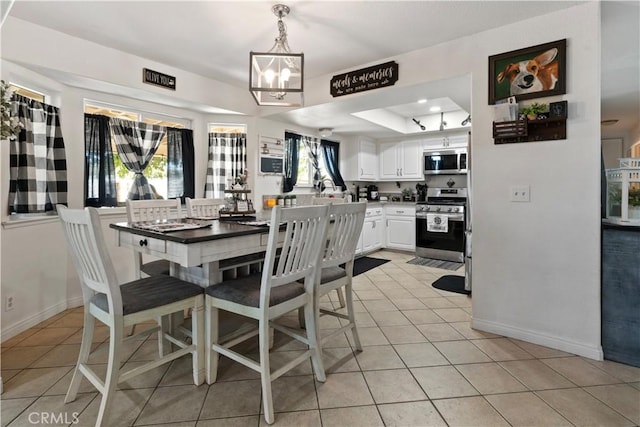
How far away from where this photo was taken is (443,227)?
498 cm

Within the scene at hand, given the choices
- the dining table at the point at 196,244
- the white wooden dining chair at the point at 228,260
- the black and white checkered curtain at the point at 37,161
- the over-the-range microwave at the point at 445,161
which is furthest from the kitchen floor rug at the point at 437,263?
the black and white checkered curtain at the point at 37,161

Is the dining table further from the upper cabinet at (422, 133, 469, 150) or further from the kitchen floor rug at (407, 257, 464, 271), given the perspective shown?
the upper cabinet at (422, 133, 469, 150)

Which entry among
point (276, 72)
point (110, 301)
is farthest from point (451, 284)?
point (110, 301)

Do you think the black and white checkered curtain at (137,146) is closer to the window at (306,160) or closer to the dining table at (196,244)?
the dining table at (196,244)

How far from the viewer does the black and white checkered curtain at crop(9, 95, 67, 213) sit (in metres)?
2.53

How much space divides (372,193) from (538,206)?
12.9 feet

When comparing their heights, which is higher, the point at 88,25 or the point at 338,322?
the point at 88,25

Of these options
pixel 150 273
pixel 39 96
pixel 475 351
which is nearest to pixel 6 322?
pixel 150 273

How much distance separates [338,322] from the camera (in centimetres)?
277

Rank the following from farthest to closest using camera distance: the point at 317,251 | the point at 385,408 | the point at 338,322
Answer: the point at 338,322 → the point at 317,251 → the point at 385,408

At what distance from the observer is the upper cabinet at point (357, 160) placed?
18.7ft

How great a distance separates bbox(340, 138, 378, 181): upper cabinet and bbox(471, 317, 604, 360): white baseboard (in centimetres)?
357

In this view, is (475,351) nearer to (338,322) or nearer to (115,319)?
(338,322)

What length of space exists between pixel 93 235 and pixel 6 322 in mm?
1796
